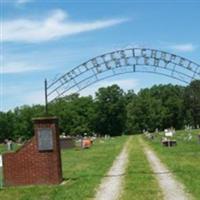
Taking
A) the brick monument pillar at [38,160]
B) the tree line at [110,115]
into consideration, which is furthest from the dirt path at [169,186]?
the tree line at [110,115]

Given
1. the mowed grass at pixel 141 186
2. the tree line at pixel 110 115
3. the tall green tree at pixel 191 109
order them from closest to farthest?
1. the mowed grass at pixel 141 186
2. the tall green tree at pixel 191 109
3. the tree line at pixel 110 115

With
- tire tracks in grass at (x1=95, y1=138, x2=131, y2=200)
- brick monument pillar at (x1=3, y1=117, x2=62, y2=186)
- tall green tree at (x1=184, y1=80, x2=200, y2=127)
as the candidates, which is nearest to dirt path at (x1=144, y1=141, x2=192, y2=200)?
tire tracks in grass at (x1=95, y1=138, x2=131, y2=200)

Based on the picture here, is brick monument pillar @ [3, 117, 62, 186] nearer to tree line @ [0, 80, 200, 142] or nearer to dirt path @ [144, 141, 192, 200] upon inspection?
dirt path @ [144, 141, 192, 200]

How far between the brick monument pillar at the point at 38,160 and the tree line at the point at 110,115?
132418 millimetres

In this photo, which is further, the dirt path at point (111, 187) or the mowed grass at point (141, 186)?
the dirt path at point (111, 187)

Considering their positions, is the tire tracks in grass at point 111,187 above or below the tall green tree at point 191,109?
below

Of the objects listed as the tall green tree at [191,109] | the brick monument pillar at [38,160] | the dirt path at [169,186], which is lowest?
the dirt path at [169,186]

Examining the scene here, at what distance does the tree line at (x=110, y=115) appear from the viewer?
6299 inches

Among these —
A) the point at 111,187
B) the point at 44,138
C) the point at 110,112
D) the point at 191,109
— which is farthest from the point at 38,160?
the point at 110,112

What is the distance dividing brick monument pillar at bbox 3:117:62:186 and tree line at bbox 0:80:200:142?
132 m

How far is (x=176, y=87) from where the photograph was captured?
17575 cm

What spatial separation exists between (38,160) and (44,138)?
2.42ft

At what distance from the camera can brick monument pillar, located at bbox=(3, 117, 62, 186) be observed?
2219 centimetres

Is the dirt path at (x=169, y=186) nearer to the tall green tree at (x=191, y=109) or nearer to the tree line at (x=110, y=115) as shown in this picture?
the tall green tree at (x=191, y=109)
